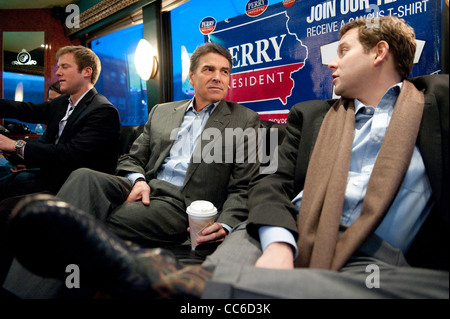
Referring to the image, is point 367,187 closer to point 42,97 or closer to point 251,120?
point 251,120

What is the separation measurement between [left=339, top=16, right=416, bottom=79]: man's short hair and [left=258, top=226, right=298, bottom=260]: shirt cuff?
90 cm

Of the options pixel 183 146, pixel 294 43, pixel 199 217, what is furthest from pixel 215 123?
pixel 294 43

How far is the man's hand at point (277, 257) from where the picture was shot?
869mm

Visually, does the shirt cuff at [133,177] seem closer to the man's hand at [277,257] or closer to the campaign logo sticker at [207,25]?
the man's hand at [277,257]

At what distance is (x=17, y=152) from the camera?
1948 millimetres

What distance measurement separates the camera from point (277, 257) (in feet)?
2.92

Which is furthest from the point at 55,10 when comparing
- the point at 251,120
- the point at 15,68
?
the point at 251,120

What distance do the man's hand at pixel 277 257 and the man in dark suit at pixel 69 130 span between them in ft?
5.13

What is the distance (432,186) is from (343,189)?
275 mm

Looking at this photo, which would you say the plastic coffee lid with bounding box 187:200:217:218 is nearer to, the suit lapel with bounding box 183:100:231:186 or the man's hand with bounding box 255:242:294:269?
the suit lapel with bounding box 183:100:231:186

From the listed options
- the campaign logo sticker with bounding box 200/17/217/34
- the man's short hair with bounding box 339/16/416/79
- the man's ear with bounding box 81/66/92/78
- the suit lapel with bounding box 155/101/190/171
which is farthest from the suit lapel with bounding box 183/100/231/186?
the campaign logo sticker with bounding box 200/17/217/34

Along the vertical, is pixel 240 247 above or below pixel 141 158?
below

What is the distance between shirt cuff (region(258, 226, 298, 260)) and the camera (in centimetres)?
94
